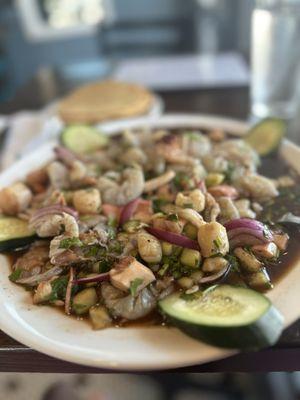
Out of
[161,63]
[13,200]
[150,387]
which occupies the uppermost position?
[13,200]

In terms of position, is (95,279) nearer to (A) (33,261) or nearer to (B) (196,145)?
(A) (33,261)

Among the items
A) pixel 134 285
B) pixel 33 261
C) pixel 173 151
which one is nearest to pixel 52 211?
pixel 33 261

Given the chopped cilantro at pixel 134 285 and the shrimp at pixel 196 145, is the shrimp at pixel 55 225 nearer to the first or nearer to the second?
the chopped cilantro at pixel 134 285

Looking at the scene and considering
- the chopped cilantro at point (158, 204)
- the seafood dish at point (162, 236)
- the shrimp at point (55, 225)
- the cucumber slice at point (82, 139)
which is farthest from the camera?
the cucumber slice at point (82, 139)

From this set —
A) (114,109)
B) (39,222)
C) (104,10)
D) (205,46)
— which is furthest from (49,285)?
(104,10)

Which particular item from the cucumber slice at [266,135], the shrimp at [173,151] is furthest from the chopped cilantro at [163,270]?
the cucumber slice at [266,135]

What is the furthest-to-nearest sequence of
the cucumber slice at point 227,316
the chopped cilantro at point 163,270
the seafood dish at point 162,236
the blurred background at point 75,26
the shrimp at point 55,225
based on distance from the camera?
the blurred background at point 75,26, the shrimp at point 55,225, the chopped cilantro at point 163,270, the seafood dish at point 162,236, the cucumber slice at point 227,316

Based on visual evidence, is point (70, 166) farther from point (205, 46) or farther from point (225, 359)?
point (205, 46)
